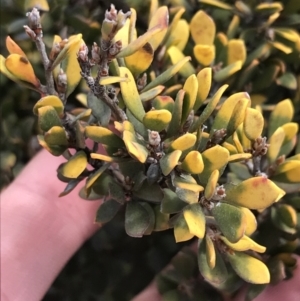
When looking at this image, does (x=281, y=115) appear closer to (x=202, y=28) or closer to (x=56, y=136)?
(x=202, y=28)

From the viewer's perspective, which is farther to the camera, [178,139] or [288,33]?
[288,33]

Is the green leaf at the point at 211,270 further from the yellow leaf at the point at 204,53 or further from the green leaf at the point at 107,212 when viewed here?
the yellow leaf at the point at 204,53

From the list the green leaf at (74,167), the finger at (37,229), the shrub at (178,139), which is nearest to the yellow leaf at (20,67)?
the shrub at (178,139)

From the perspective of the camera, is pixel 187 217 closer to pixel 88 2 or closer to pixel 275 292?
pixel 275 292

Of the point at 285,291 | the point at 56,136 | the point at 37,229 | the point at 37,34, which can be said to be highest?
the point at 37,34

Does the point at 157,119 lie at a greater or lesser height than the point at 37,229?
greater

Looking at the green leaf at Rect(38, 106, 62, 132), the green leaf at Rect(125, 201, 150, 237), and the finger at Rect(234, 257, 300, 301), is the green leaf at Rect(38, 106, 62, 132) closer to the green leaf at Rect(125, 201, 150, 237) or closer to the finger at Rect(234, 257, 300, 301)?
the green leaf at Rect(125, 201, 150, 237)

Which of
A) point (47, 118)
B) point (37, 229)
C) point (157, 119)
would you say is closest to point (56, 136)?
point (47, 118)
